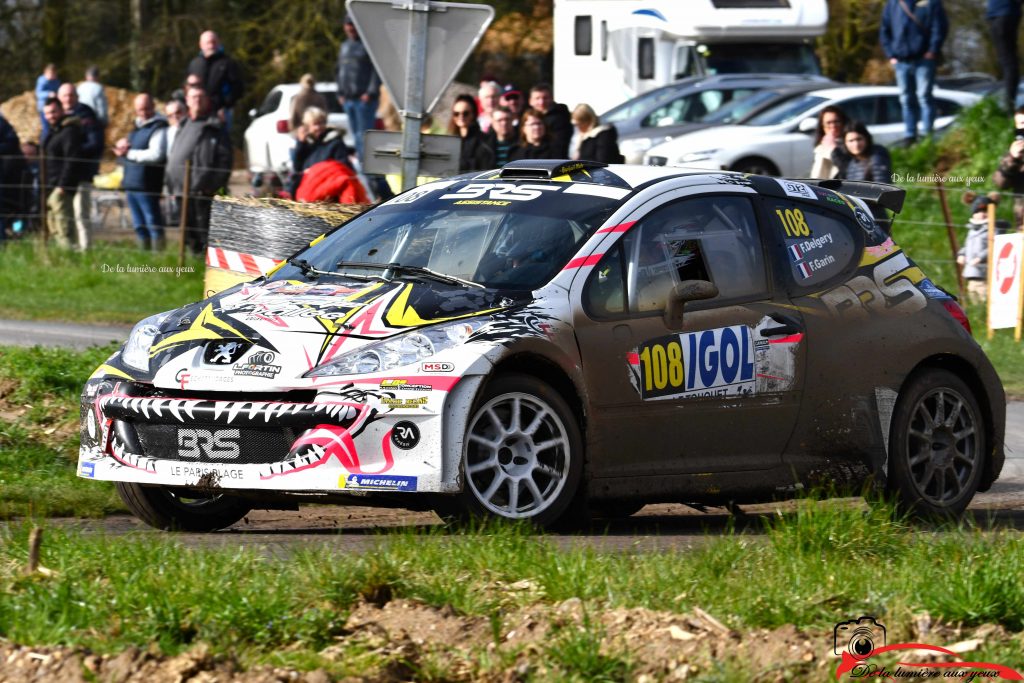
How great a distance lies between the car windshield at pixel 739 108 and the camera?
2378cm

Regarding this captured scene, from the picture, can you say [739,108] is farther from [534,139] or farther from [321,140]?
[534,139]

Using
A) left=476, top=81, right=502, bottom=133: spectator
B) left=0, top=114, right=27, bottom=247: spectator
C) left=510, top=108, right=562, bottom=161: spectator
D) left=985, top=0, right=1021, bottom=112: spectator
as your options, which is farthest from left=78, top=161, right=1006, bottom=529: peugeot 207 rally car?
left=0, top=114, right=27, bottom=247: spectator

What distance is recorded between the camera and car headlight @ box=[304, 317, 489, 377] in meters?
7.28

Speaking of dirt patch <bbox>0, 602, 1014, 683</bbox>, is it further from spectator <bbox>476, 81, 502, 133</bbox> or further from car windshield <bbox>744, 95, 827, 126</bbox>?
car windshield <bbox>744, 95, 827, 126</bbox>

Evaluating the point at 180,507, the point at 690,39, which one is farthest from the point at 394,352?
the point at 690,39

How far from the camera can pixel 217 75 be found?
23469mm

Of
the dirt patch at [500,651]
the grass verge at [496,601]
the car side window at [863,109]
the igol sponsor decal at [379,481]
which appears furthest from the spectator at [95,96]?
the dirt patch at [500,651]

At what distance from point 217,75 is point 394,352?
1686cm

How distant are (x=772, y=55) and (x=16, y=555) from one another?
77.8 feet

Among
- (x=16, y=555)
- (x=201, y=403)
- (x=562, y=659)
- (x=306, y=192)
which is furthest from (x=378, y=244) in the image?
(x=306, y=192)

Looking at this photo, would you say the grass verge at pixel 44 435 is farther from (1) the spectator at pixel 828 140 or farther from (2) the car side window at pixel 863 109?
(2) the car side window at pixel 863 109

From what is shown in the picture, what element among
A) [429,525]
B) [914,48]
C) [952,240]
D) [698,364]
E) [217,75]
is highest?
[914,48]

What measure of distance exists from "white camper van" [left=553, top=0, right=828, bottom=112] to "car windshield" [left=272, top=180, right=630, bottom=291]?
64.4ft

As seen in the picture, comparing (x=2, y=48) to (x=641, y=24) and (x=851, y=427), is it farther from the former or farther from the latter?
(x=851, y=427)
